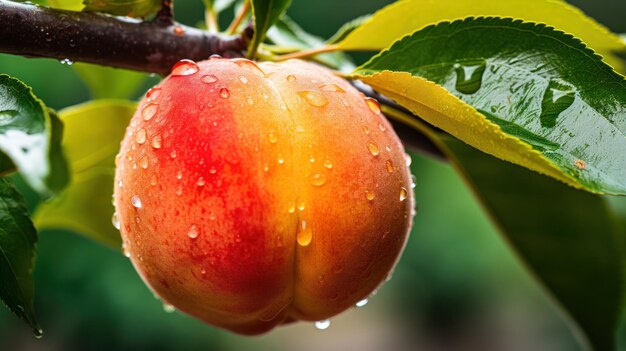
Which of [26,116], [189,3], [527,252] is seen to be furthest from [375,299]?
[26,116]

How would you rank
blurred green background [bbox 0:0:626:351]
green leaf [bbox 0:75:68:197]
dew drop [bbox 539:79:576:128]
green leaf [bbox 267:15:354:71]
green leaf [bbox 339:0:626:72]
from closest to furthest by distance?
green leaf [bbox 0:75:68:197], dew drop [bbox 539:79:576:128], green leaf [bbox 339:0:626:72], green leaf [bbox 267:15:354:71], blurred green background [bbox 0:0:626:351]

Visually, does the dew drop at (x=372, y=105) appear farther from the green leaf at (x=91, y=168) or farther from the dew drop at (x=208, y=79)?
the green leaf at (x=91, y=168)

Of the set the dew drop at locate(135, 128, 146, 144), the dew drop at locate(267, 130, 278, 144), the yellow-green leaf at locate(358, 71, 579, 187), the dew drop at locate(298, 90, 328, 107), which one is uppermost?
the yellow-green leaf at locate(358, 71, 579, 187)

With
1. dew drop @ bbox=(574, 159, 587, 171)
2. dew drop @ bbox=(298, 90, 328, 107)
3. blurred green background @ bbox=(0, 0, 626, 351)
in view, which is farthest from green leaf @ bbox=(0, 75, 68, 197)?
blurred green background @ bbox=(0, 0, 626, 351)

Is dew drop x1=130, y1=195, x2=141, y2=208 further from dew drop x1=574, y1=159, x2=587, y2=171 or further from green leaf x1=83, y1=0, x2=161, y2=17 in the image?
dew drop x1=574, y1=159, x2=587, y2=171

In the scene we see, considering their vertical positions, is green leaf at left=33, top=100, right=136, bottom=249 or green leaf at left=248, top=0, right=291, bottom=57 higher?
green leaf at left=248, top=0, right=291, bottom=57

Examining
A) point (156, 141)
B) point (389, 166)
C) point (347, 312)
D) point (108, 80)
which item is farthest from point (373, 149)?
point (347, 312)

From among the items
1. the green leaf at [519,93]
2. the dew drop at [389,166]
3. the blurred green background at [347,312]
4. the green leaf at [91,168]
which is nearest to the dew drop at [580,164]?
the green leaf at [519,93]
